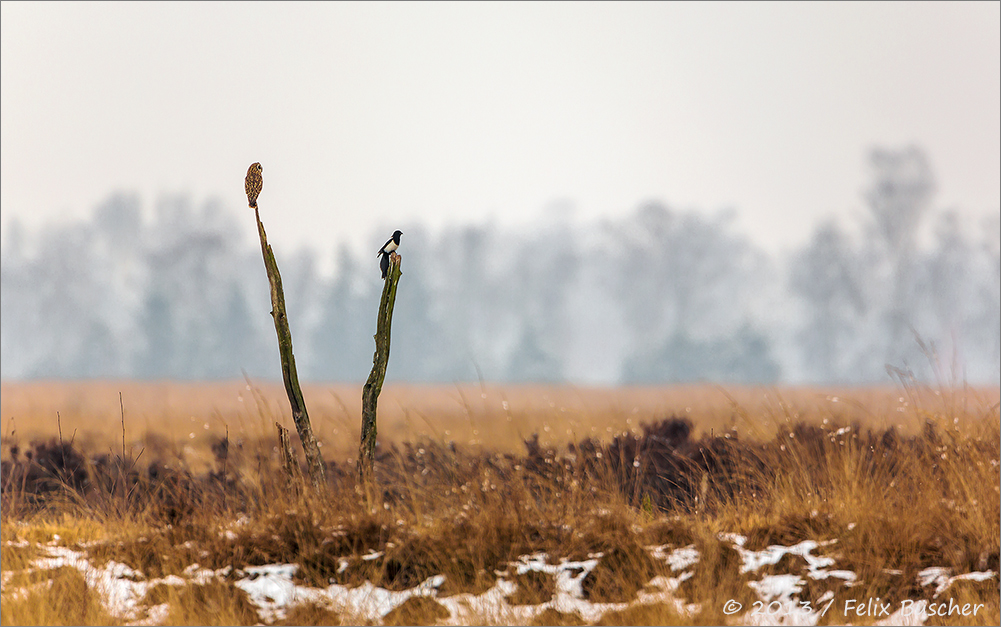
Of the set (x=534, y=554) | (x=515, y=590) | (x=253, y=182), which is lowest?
(x=515, y=590)

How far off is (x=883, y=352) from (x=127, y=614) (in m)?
31.6

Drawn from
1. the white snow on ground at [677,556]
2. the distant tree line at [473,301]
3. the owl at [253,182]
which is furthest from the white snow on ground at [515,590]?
the distant tree line at [473,301]

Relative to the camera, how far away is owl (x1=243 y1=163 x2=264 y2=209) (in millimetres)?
5473

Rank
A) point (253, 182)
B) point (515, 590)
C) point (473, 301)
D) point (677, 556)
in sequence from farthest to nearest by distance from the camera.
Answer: point (473, 301) < point (253, 182) < point (677, 556) < point (515, 590)

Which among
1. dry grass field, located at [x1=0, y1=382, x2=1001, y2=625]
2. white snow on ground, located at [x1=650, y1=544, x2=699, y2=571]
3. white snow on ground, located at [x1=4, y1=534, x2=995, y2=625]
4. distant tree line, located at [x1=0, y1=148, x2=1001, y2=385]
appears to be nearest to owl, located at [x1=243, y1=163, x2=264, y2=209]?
dry grass field, located at [x1=0, y1=382, x2=1001, y2=625]

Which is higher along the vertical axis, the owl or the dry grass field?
the owl

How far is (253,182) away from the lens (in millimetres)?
5469

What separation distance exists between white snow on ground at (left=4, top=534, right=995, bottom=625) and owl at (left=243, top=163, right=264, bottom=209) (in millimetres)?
2538

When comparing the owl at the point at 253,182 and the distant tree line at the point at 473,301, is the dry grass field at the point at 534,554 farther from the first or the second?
the distant tree line at the point at 473,301

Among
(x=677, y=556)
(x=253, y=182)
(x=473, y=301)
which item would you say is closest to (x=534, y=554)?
(x=677, y=556)

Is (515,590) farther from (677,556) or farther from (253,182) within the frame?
(253,182)

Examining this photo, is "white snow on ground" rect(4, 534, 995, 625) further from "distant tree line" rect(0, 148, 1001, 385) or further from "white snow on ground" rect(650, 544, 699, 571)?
"distant tree line" rect(0, 148, 1001, 385)

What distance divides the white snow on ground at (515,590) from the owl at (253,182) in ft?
8.33

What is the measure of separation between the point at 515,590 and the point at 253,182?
3.33 metres
